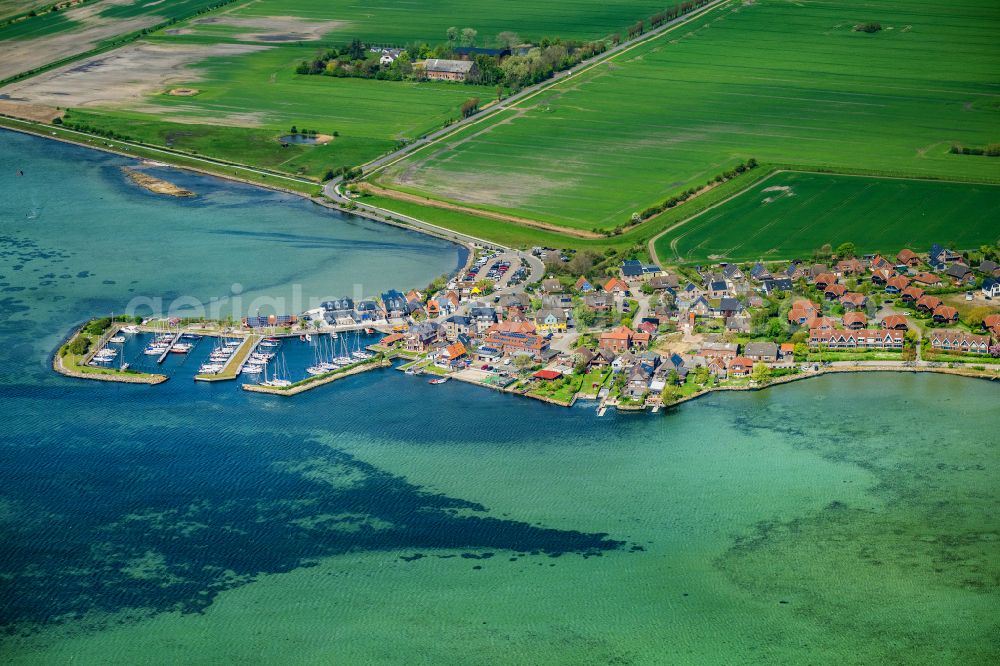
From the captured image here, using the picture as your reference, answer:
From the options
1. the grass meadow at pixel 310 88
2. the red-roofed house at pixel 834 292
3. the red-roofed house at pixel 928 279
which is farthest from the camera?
the grass meadow at pixel 310 88

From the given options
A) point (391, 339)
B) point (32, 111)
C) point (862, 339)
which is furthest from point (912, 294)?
point (32, 111)

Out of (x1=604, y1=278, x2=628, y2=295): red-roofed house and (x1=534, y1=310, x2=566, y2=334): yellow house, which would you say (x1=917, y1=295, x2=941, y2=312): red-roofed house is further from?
(x1=534, y1=310, x2=566, y2=334): yellow house

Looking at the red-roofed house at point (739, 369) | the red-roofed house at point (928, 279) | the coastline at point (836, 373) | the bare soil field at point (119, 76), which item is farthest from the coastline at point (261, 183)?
the red-roofed house at point (928, 279)

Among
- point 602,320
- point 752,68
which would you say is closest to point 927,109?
point 752,68

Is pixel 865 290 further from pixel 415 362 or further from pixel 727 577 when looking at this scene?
pixel 727 577

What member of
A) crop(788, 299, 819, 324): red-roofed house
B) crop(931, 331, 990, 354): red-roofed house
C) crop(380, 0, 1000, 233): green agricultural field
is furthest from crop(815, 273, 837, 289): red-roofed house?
crop(380, 0, 1000, 233): green agricultural field

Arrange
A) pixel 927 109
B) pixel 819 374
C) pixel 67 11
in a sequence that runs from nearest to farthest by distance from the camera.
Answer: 1. pixel 819 374
2. pixel 927 109
3. pixel 67 11

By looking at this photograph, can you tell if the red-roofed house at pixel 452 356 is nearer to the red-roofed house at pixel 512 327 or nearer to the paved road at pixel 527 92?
the red-roofed house at pixel 512 327
